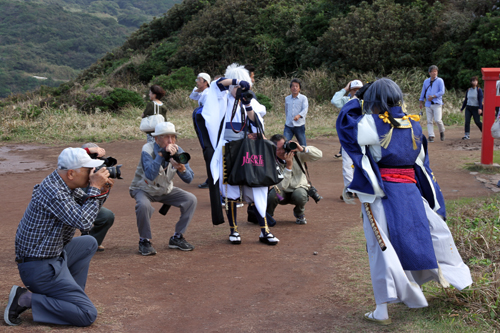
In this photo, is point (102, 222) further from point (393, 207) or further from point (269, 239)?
point (393, 207)

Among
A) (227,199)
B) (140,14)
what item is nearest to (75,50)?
(140,14)

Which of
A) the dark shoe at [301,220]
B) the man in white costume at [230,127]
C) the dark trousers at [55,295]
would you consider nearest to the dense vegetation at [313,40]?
the dark shoe at [301,220]

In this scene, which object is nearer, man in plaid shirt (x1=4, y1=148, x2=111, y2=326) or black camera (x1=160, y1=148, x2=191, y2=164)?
man in plaid shirt (x1=4, y1=148, x2=111, y2=326)

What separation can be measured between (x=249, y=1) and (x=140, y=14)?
7478cm

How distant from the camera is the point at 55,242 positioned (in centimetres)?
366

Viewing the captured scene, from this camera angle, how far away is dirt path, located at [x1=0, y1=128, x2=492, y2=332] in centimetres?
375

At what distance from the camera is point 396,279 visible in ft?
11.2

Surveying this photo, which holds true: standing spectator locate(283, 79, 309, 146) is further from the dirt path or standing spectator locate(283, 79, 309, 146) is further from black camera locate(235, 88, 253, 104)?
black camera locate(235, 88, 253, 104)

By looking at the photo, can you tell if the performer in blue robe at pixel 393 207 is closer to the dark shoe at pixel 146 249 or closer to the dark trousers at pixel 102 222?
the dark shoe at pixel 146 249

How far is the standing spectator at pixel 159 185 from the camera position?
16.9 ft

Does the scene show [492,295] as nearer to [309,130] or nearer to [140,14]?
[309,130]

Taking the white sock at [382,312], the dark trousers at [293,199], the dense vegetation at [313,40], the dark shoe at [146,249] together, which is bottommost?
the dark shoe at [146,249]

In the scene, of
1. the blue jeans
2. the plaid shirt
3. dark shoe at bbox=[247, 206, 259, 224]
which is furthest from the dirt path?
the blue jeans

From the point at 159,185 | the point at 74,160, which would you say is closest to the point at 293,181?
the point at 159,185
